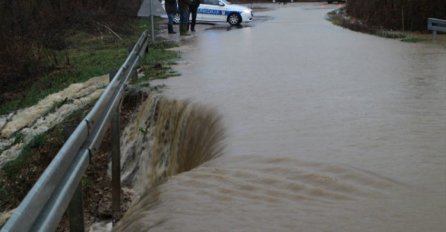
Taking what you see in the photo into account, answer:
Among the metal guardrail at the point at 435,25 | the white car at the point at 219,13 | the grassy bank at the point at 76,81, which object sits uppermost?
the white car at the point at 219,13

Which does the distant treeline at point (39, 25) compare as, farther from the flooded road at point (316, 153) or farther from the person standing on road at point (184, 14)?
the flooded road at point (316, 153)

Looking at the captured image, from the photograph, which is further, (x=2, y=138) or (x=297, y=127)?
(x=2, y=138)

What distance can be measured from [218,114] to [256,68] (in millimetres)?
5001

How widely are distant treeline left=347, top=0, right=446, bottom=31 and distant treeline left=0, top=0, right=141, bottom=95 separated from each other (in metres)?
11.5

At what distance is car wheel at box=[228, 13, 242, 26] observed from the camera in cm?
3023

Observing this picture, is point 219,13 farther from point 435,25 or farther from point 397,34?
point 435,25

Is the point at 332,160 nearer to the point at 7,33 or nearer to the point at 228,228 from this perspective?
the point at 228,228

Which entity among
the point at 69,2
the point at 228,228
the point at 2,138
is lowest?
the point at 2,138

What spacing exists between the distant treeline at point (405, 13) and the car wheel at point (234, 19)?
6.13m

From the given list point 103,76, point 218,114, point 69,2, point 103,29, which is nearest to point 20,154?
point 218,114

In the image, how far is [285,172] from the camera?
602cm

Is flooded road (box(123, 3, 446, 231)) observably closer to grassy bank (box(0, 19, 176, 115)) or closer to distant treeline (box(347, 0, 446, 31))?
grassy bank (box(0, 19, 176, 115))

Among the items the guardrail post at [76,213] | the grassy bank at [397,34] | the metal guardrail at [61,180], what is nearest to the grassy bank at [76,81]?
the metal guardrail at [61,180]

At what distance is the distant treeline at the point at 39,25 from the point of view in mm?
18609
